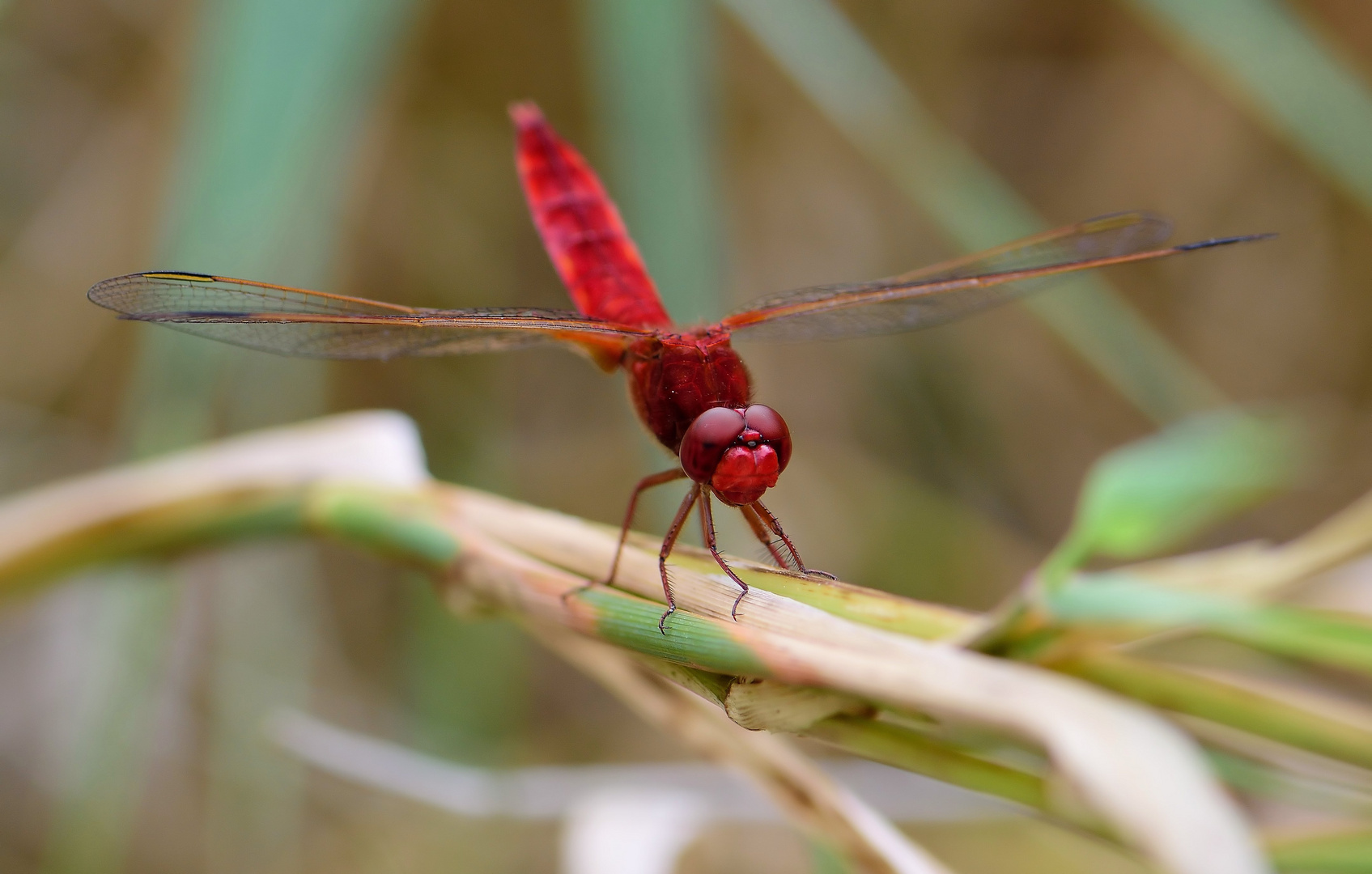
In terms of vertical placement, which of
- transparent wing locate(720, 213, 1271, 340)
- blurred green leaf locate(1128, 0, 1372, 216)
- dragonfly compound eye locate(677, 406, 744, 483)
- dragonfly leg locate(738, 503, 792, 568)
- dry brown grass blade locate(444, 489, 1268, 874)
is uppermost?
blurred green leaf locate(1128, 0, 1372, 216)

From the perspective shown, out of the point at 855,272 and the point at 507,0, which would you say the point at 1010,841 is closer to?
the point at 855,272

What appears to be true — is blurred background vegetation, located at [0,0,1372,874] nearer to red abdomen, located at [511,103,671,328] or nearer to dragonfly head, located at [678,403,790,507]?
red abdomen, located at [511,103,671,328]

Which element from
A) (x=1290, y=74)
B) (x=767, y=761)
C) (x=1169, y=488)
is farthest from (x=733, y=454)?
(x=1290, y=74)

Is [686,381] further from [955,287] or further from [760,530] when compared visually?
[955,287]

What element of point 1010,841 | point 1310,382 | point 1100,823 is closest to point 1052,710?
point 1100,823

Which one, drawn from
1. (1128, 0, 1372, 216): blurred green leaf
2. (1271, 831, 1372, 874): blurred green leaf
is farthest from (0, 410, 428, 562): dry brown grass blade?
(1128, 0, 1372, 216): blurred green leaf

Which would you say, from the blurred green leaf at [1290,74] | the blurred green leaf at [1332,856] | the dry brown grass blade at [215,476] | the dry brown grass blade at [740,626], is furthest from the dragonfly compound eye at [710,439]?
the blurred green leaf at [1290,74]
